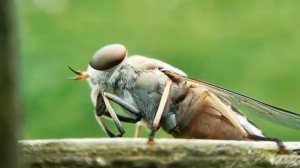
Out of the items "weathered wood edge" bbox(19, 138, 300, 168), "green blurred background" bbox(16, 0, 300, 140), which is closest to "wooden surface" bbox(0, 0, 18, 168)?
"weathered wood edge" bbox(19, 138, 300, 168)

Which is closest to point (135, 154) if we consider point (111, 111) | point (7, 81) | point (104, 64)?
point (7, 81)

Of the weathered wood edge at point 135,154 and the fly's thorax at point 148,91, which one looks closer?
the weathered wood edge at point 135,154

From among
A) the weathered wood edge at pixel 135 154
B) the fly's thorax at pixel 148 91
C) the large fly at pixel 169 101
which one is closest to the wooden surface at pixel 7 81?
the weathered wood edge at pixel 135 154

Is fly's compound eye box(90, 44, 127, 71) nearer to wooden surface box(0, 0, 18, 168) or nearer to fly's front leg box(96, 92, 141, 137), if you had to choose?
fly's front leg box(96, 92, 141, 137)

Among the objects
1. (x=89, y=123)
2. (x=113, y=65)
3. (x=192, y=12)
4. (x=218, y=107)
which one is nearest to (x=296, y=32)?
(x=192, y=12)

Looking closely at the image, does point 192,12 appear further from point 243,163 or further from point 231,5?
point 243,163

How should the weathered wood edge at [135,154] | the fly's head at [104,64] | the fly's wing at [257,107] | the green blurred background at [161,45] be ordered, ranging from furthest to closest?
the green blurred background at [161,45]
the fly's head at [104,64]
the fly's wing at [257,107]
the weathered wood edge at [135,154]

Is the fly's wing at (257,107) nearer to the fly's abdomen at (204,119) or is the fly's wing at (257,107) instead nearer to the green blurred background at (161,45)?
the fly's abdomen at (204,119)
